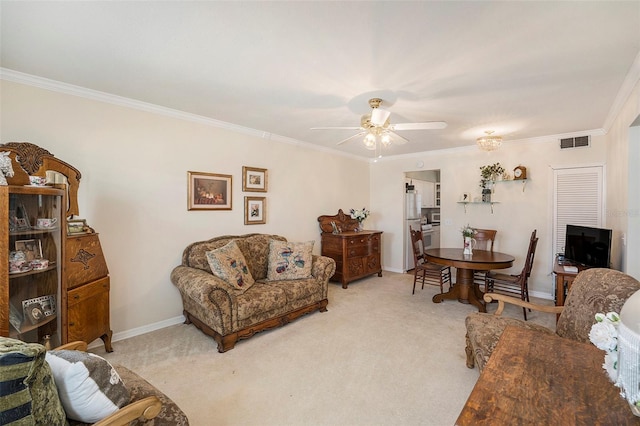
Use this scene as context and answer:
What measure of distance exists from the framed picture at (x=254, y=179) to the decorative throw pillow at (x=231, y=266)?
969 millimetres

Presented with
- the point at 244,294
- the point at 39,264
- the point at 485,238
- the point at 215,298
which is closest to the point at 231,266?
the point at 244,294

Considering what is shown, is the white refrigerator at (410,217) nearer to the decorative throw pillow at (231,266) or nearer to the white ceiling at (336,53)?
the white ceiling at (336,53)

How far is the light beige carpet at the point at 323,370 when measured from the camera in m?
1.89

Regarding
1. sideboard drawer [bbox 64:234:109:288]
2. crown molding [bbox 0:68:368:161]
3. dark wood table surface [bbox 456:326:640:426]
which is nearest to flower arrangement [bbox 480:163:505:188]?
crown molding [bbox 0:68:368:161]

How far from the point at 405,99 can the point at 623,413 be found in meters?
2.54

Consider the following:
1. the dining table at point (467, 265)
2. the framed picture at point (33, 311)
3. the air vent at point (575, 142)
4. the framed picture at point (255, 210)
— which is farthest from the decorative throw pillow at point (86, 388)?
the air vent at point (575, 142)

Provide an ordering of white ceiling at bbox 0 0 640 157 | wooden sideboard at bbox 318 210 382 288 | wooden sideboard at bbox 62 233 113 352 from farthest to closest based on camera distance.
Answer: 1. wooden sideboard at bbox 318 210 382 288
2. wooden sideboard at bbox 62 233 113 352
3. white ceiling at bbox 0 0 640 157

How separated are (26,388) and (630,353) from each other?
6.18 ft

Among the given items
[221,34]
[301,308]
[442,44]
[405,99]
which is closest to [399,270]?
[301,308]

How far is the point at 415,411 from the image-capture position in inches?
74.6

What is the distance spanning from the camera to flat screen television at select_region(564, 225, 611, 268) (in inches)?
116

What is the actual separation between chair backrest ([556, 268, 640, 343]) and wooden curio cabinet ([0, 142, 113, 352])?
3.54 meters

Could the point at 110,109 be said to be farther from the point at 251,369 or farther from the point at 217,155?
the point at 251,369

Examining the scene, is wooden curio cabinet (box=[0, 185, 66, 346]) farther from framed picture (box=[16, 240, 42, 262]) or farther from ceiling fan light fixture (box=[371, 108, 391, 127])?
ceiling fan light fixture (box=[371, 108, 391, 127])
